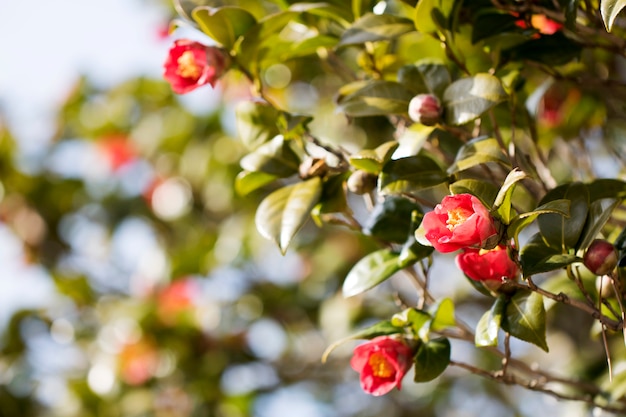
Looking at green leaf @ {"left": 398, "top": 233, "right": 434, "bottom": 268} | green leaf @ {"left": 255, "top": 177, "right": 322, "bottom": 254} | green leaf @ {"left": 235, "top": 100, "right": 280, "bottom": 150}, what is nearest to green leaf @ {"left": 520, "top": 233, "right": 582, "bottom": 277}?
green leaf @ {"left": 398, "top": 233, "right": 434, "bottom": 268}

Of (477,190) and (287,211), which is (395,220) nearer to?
(287,211)

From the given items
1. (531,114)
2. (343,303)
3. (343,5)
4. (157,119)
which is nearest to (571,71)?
(531,114)

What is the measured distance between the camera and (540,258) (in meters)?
0.84

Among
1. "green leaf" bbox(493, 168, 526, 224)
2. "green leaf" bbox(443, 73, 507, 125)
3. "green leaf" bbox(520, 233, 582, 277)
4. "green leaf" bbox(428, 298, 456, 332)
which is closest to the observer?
"green leaf" bbox(493, 168, 526, 224)

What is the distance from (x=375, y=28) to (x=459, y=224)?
38cm

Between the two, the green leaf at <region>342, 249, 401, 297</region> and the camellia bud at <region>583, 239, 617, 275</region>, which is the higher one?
the camellia bud at <region>583, 239, 617, 275</region>

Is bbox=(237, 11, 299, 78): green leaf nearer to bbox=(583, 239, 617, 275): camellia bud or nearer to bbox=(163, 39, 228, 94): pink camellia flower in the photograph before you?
bbox=(163, 39, 228, 94): pink camellia flower

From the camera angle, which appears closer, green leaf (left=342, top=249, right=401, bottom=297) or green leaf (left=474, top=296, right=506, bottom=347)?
green leaf (left=474, top=296, right=506, bottom=347)

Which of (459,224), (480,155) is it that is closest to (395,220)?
(480,155)

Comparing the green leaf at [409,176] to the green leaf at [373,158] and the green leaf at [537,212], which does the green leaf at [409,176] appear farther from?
the green leaf at [537,212]

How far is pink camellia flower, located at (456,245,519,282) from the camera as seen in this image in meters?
0.88

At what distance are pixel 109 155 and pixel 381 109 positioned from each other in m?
2.20

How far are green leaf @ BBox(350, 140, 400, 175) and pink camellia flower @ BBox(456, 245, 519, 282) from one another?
0.48 feet

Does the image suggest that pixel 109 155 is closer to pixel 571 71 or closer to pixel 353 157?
pixel 571 71
